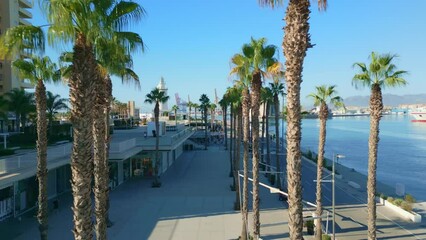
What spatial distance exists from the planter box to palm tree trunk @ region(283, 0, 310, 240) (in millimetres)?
18768

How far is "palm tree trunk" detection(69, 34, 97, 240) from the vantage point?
898cm

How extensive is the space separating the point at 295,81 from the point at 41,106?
12862mm

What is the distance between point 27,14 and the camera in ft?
240

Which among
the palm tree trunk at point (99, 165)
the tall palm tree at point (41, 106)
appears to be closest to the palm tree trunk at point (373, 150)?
the palm tree trunk at point (99, 165)

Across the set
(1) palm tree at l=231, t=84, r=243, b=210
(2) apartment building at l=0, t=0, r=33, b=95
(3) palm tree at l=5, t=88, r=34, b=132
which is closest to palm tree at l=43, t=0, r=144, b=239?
(1) palm tree at l=231, t=84, r=243, b=210

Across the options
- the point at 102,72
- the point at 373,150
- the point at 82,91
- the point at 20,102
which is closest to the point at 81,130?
the point at 82,91

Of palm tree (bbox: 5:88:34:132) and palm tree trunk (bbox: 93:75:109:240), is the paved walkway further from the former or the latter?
palm tree (bbox: 5:88:34:132)

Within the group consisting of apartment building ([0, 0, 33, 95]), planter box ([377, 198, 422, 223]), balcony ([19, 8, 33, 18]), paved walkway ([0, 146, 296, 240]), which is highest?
balcony ([19, 8, 33, 18])

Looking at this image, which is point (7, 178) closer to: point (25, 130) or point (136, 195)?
point (136, 195)

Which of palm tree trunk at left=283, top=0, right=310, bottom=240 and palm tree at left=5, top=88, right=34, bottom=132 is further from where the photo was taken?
palm tree at left=5, top=88, right=34, bottom=132

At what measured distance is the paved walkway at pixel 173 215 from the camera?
20.3 m

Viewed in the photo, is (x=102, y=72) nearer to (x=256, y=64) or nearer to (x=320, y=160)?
(x=256, y=64)

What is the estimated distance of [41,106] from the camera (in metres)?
17.3

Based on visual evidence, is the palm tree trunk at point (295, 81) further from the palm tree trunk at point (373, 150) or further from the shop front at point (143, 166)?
the shop front at point (143, 166)
